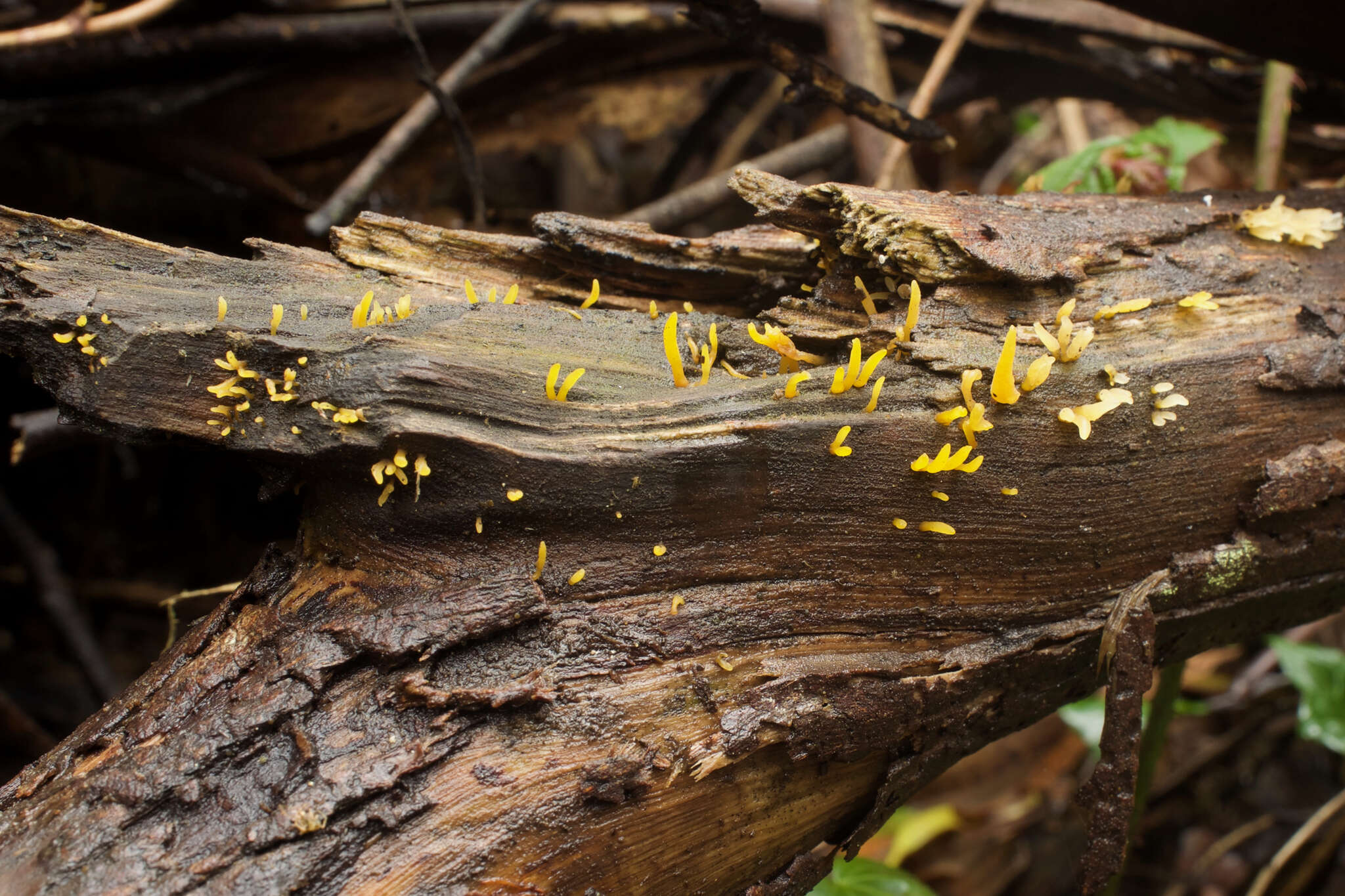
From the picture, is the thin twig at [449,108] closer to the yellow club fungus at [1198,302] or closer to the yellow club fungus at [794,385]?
the yellow club fungus at [794,385]

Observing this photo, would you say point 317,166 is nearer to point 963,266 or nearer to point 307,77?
point 307,77

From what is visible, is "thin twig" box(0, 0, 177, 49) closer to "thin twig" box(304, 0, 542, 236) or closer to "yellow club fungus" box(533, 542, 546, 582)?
"thin twig" box(304, 0, 542, 236)

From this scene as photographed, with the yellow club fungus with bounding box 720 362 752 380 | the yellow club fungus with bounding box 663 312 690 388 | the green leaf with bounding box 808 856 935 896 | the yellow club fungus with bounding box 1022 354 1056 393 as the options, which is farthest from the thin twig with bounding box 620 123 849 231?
the green leaf with bounding box 808 856 935 896

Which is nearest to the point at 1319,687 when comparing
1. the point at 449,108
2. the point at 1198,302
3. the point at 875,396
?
the point at 1198,302

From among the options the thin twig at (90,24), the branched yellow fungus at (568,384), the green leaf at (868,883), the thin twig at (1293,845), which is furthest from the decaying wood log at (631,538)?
the thin twig at (1293,845)

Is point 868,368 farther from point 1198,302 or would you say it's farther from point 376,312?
point 376,312

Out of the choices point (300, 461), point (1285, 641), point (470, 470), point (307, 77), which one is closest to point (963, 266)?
point (470, 470)
